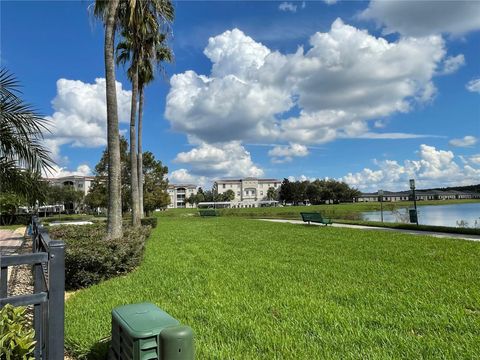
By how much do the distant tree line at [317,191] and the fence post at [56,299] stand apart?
117m

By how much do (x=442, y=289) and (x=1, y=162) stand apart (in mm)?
8154

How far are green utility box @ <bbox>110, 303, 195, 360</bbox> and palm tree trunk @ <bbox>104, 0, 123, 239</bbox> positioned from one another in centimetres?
689

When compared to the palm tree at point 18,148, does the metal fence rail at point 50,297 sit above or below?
below

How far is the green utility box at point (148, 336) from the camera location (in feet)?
7.88

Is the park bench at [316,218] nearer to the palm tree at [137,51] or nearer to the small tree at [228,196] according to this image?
the palm tree at [137,51]

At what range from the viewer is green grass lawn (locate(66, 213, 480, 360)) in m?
3.80

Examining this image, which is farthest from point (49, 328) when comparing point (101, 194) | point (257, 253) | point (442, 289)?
point (101, 194)

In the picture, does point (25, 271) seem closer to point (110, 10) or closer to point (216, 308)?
point (216, 308)

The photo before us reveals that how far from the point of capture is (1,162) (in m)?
7.75

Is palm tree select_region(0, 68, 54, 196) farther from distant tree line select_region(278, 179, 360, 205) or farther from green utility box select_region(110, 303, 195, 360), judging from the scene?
distant tree line select_region(278, 179, 360, 205)

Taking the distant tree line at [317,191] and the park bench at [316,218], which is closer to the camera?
the park bench at [316,218]

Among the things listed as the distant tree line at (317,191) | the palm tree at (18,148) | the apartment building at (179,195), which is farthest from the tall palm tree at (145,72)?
the apartment building at (179,195)

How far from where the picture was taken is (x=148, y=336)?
2691 mm

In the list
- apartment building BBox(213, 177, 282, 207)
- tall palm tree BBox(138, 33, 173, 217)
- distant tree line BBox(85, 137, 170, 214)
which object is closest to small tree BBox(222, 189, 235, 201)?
apartment building BBox(213, 177, 282, 207)
